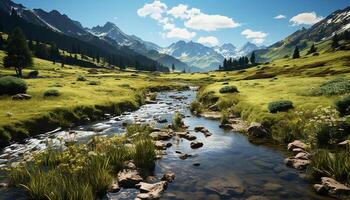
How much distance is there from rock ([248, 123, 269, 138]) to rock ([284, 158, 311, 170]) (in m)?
9.25

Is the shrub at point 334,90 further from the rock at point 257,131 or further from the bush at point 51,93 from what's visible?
the bush at point 51,93

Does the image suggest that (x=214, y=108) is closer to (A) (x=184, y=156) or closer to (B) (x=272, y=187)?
(A) (x=184, y=156)

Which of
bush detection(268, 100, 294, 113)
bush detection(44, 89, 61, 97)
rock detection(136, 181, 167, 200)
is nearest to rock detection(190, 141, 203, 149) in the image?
rock detection(136, 181, 167, 200)

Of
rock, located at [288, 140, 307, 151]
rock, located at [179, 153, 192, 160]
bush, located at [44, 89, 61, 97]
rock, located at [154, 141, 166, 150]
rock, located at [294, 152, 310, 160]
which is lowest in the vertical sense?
rock, located at [179, 153, 192, 160]

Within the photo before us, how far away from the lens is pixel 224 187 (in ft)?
69.7

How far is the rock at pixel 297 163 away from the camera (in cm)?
2417

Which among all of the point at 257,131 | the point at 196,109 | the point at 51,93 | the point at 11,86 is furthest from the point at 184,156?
the point at 11,86

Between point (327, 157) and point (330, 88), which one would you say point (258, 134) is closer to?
point (327, 157)

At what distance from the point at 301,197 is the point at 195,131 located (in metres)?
21.4

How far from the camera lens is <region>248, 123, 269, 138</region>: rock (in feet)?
115

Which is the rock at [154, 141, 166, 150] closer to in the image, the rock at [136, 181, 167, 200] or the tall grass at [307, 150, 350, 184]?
the rock at [136, 181, 167, 200]

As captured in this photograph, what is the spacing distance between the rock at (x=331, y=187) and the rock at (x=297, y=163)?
393cm

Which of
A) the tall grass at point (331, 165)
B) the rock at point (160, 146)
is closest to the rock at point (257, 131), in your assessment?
the rock at point (160, 146)

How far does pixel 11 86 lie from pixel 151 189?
39373mm
